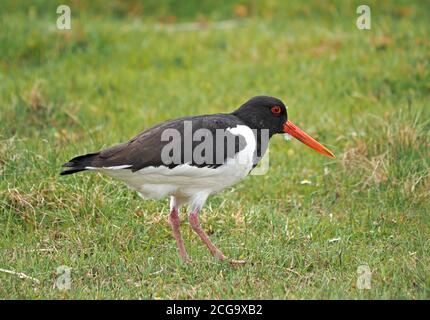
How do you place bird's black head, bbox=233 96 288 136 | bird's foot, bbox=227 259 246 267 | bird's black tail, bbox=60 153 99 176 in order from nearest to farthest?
bird's black tail, bbox=60 153 99 176 < bird's foot, bbox=227 259 246 267 < bird's black head, bbox=233 96 288 136

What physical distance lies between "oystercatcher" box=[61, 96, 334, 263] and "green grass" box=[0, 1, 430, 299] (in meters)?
0.44

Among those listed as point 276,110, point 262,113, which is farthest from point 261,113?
point 276,110

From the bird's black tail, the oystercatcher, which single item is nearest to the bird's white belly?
the oystercatcher

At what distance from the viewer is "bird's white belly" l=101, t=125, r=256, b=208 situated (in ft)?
16.8

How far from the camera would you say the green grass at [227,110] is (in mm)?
5066

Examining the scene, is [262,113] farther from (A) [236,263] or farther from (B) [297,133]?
(A) [236,263]

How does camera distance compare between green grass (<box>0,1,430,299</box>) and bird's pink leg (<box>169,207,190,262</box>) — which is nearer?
green grass (<box>0,1,430,299</box>)

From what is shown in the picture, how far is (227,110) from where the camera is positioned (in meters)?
8.58

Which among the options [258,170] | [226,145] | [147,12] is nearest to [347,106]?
[258,170]

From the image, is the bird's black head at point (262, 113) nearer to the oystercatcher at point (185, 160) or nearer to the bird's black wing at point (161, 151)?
the oystercatcher at point (185, 160)

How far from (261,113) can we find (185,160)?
76cm

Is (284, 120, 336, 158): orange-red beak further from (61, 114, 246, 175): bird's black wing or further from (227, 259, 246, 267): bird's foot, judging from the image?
(227, 259, 246, 267): bird's foot

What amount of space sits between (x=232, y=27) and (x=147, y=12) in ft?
5.23

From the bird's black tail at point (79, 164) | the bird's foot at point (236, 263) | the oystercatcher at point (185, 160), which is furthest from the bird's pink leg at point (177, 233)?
the bird's black tail at point (79, 164)
